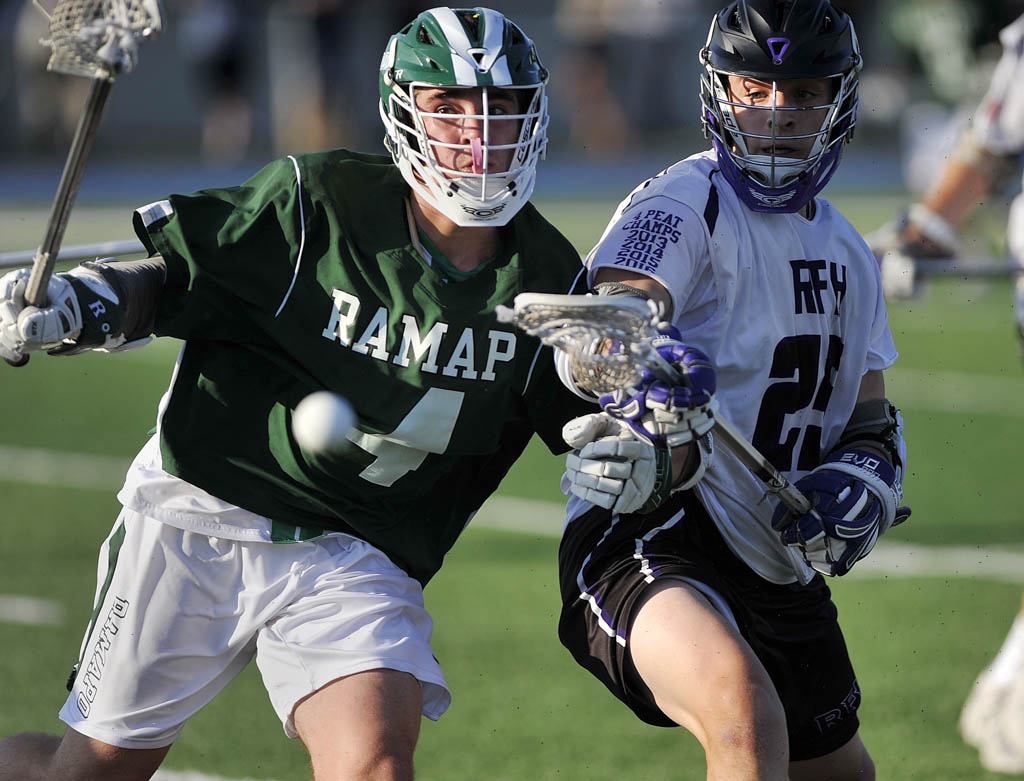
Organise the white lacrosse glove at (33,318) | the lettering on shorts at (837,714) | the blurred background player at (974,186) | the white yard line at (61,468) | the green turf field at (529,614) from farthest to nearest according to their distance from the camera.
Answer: the white yard line at (61,468) → the blurred background player at (974,186) → the green turf field at (529,614) → the lettering on shorts at (837,714) → the white lacrosse glove at (33,318)

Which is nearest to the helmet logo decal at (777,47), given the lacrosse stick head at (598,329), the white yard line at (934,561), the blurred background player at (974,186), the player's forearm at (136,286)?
the lacrosse stick head at (598,329)

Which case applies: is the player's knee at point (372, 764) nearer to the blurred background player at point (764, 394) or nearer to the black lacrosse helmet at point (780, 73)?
the blurred background player at point (764, 394)

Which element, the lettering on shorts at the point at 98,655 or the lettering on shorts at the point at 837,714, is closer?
the lettering on shorts at the point at 98,655

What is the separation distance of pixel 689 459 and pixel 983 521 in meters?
4.59

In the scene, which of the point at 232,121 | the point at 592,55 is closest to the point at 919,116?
the point at 592,55

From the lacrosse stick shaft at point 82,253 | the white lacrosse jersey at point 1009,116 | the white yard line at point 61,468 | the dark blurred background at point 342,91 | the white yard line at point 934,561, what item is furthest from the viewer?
the dark blurred background at point 342,91

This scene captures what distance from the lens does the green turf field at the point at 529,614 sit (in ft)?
16.6

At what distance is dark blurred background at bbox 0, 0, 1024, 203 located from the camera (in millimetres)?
19422

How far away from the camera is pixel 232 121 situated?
2036cm

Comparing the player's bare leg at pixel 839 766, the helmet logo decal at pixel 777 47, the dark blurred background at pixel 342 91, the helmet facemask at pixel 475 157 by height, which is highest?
the helmet logo decal at pixel 777 47

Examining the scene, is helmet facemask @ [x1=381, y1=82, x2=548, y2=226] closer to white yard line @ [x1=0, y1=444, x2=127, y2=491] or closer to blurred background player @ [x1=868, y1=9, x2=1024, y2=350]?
blurred background player @ [x1=868, y1=9, x2=1024, y2=350]

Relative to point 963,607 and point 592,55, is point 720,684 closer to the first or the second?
point 963,607

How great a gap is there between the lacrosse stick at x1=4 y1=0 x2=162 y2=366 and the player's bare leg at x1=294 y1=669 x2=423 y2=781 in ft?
3.55

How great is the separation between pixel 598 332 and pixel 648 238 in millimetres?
494
